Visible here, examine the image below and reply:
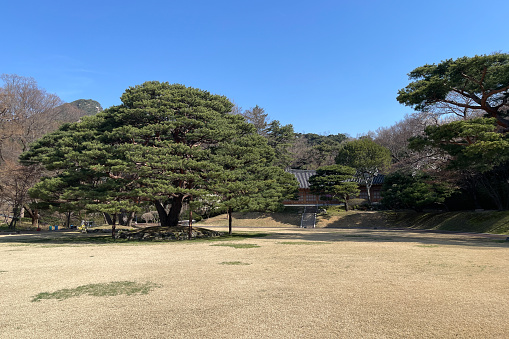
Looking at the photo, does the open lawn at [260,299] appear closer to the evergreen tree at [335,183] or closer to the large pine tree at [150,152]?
the large pine tree at [150,152]

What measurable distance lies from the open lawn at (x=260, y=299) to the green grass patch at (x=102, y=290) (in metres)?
0.02

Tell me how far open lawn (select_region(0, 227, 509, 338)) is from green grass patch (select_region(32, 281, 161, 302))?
2 centimetres

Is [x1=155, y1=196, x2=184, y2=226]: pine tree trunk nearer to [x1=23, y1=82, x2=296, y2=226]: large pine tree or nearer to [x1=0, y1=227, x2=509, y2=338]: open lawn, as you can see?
[x1=23, y1=82, x2=296, y2=226]: large pine tree

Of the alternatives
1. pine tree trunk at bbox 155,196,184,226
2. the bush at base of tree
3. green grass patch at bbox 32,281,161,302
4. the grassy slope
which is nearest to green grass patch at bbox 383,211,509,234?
the grassy slope

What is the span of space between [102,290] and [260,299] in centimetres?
283

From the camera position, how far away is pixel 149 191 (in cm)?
1458

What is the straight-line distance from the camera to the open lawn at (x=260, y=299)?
3674mm

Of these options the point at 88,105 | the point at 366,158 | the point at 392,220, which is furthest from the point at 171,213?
the point at 88,105

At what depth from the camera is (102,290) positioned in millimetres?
5594

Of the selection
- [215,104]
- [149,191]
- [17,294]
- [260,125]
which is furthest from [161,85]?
[260,125]

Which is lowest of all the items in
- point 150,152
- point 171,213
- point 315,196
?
point 171,213

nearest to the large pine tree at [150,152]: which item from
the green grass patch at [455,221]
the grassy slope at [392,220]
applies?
the green grass patch at [455,221]

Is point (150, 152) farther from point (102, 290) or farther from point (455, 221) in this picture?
point (455, 221)

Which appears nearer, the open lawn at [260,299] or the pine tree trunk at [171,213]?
the open lawn at [260,299]
